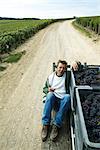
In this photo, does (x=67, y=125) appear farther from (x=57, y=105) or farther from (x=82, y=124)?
(x=82, y=124)

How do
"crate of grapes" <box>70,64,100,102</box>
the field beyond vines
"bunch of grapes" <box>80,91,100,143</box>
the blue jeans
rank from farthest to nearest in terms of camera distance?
the field beyond vines, "crate of grapes" <box>70,64,100,102</box>, the blue jeans, "bunch of grapes" <box>80,91,100,143</box>

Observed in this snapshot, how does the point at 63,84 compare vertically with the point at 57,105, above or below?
above

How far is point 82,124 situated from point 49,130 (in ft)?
8.28

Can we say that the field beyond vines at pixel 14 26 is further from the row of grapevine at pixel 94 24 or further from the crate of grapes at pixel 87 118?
the crate of grapes at pixel 87 118

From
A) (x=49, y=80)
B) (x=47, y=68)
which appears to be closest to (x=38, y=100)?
(x=49, y=80)

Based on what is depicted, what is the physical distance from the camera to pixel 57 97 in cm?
565

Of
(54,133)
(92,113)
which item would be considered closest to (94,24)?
(54,133)

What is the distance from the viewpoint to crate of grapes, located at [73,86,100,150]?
10.0ft

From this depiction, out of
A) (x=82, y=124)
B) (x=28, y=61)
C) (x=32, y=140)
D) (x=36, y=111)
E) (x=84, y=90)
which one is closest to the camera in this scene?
(x=82, y=124)

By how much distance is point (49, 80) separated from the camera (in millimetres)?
5871

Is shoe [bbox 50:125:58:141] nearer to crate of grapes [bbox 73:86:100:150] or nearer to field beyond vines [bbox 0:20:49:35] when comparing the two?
crate of grapes [bbox 73:86:100:150]

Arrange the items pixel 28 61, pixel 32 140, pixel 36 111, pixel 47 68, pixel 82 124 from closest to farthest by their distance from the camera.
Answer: pixel 82 124 → pixel 32 140 → pixel 36 111 → pixel 47 68 → pixel 28 61

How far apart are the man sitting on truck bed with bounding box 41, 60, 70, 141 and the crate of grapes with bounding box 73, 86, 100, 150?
2.34ft

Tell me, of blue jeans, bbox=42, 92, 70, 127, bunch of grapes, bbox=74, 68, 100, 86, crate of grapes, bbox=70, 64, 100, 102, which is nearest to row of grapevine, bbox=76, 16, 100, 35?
crate of grapes, bbox=70, 64, 100, 102
